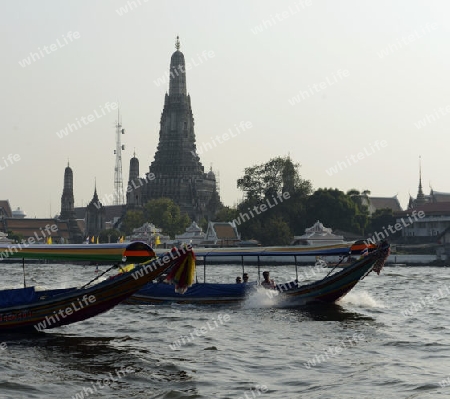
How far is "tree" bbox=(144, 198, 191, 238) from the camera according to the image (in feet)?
382

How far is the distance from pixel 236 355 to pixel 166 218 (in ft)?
327

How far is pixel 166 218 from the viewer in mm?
116500

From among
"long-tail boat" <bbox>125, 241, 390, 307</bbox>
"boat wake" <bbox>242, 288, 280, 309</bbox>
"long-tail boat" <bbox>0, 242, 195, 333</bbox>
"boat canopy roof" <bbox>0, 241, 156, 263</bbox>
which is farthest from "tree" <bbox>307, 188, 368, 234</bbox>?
"long-tail boat" <bbox>0, 242, 195, 333</bbox>

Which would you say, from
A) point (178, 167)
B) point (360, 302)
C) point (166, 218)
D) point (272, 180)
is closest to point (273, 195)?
point (272, 180)

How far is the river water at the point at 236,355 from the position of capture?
45.9ft

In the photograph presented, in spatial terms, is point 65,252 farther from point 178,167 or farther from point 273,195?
point 178,167

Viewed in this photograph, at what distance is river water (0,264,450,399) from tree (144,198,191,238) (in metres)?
90.5

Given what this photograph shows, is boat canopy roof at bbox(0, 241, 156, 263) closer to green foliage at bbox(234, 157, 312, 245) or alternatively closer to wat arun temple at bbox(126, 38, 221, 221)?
green foliage at bbox(234, 157, 312, 245)

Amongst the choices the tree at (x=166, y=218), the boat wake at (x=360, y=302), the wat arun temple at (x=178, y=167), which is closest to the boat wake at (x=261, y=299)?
the boat wake at (x=360, y=302)

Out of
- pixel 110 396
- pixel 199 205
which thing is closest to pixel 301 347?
pixel 110 396

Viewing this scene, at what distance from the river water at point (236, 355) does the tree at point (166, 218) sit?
297 feet

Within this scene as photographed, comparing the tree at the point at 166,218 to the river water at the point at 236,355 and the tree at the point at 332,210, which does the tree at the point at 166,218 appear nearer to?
the tree at the point at 332,210

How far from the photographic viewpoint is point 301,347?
60.2ft

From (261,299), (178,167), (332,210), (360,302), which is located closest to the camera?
(261,299)
